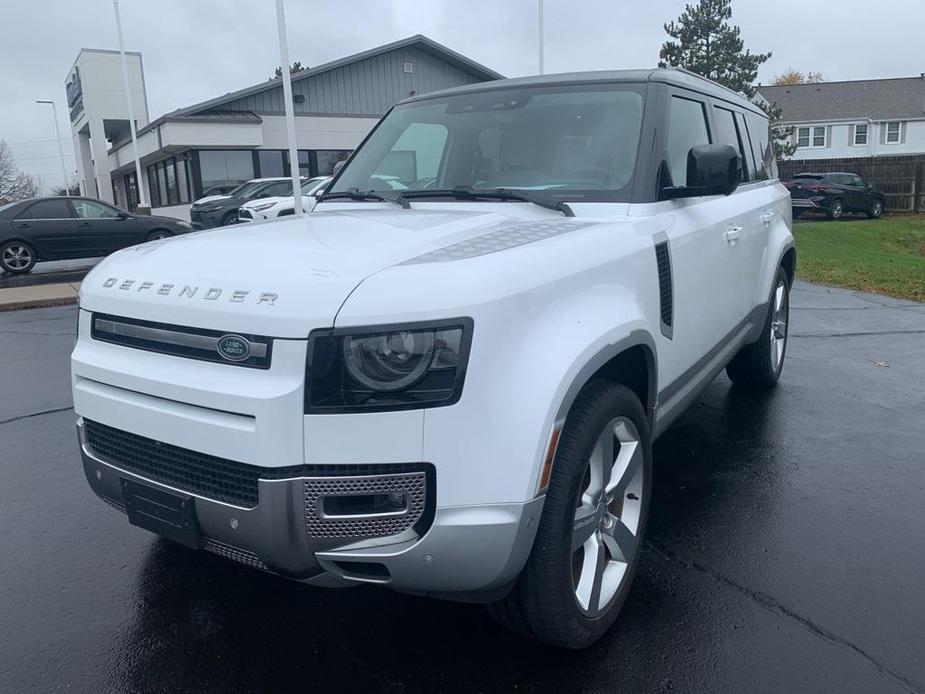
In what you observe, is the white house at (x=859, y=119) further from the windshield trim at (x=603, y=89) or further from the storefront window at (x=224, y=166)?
the windshield trim at (x=603, y=89)

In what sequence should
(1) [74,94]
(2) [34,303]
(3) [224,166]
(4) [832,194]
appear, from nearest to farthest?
(2) [34,303] → (4) [832,194] → (3) [224,166] → (1) [74,94]

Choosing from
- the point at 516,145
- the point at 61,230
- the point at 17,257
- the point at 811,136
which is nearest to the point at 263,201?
the point at 61,230

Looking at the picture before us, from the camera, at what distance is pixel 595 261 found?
2.72 m

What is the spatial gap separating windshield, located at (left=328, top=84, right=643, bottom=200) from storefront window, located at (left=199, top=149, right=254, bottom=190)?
25.5 m

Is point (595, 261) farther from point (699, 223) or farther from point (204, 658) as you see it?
point (204, 658)

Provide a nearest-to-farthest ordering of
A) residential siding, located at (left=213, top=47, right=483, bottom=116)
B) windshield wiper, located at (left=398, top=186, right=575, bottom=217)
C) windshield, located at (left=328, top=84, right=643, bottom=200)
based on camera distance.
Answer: windshield wiper, located at (left=398, top=186, right=575, bottom=217) → windshield, located at (left=328, top=84, right=643, bottom=200) → residential siding, located at (left=213, top=47, right=483, bottom=116)

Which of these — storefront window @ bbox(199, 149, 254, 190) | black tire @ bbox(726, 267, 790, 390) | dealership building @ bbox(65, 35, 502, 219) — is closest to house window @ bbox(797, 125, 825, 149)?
Answer: dealership building @ bbox(65, 35, 502, 219)

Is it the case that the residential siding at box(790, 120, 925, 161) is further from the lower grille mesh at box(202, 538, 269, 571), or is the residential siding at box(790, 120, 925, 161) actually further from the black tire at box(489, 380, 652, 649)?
the lower grille mesh at box(202, 538, 269, 571)

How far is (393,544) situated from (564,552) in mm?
561

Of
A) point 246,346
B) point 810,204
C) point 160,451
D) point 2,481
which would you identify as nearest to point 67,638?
point 160,451

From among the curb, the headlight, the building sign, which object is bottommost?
the curb

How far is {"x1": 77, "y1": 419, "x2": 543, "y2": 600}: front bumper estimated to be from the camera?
2.18 m

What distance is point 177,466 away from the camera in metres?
2.39

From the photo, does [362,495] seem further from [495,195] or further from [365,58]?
[365,58]
